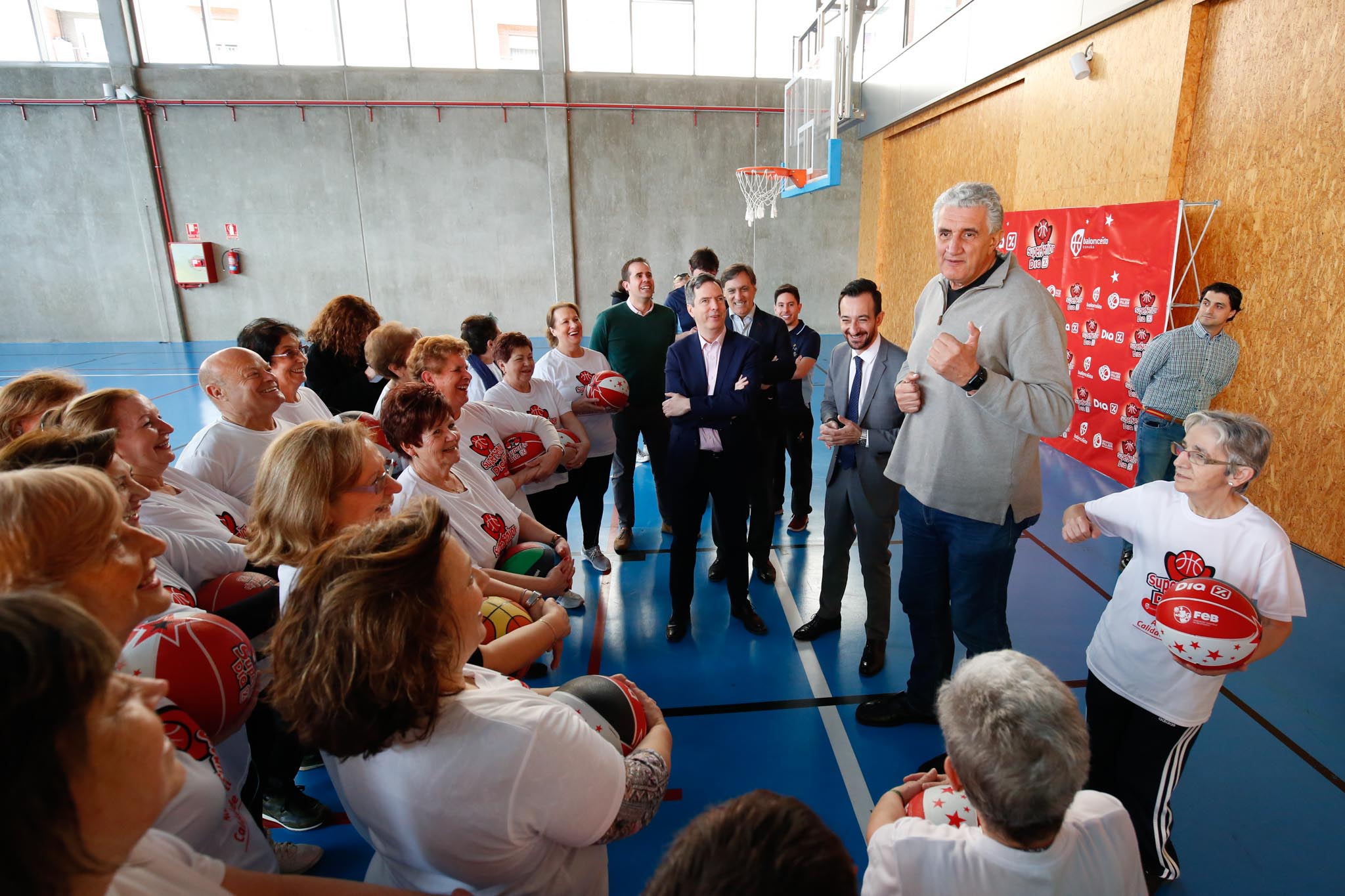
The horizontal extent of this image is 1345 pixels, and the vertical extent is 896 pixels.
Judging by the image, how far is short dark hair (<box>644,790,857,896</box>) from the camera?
0.86 meters

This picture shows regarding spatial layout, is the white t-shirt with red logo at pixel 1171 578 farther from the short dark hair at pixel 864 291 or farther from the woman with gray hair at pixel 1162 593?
the short dark hair at pixel 864 291

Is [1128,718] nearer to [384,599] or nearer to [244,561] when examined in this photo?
[384,599]

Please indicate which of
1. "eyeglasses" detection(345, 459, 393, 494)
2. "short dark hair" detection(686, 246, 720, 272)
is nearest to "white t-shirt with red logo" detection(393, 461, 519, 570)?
"eyeglasses" detection(345, 459, 393, 494)

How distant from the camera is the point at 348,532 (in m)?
1.46

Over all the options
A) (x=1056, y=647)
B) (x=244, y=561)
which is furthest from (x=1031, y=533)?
(x=244, y=561)

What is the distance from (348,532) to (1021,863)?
4.92 ft

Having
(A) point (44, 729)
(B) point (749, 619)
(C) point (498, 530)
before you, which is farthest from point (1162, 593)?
(A) point (44, 729)

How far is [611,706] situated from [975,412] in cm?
169

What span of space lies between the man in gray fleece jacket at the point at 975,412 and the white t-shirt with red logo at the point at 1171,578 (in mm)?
386

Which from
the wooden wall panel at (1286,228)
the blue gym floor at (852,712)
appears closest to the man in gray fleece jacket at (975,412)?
the blue gym floor at (852,712)

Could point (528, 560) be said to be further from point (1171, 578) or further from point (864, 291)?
point (1171, 578)

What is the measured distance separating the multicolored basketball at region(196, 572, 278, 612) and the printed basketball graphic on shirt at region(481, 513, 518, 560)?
83 centimetres

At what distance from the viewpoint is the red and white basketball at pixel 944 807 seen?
157 cm

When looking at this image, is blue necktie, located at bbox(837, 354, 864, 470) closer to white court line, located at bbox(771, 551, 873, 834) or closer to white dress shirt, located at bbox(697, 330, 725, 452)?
white dress shirt, located at bbox(697, 330, 725, 452)
